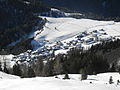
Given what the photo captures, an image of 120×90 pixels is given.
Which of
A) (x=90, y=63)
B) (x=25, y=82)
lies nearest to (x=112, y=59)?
(x=90, y=63)

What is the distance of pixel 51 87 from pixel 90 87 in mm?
3784

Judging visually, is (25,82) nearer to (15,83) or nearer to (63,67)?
(15,83)

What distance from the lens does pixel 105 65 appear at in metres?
100

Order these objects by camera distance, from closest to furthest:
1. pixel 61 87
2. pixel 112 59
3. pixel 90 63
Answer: pixel 61 87 → pixel 90 63 → pixel 112 59

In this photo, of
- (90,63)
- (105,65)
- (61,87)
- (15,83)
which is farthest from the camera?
(105,65)

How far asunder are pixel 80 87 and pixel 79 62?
66.2 metres

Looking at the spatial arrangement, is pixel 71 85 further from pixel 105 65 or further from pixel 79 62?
pixel 105 65

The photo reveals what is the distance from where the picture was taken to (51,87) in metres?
28.0

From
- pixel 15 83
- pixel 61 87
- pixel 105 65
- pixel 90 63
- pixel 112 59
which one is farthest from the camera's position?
pixel 112 59

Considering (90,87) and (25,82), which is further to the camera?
(25,82)

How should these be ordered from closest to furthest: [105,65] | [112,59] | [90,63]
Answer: [90,63]
[105,65]
[112,59]

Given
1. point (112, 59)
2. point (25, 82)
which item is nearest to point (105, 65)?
point (112, 59)

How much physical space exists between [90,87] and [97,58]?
2789 inches

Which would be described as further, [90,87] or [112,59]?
[112,59]
